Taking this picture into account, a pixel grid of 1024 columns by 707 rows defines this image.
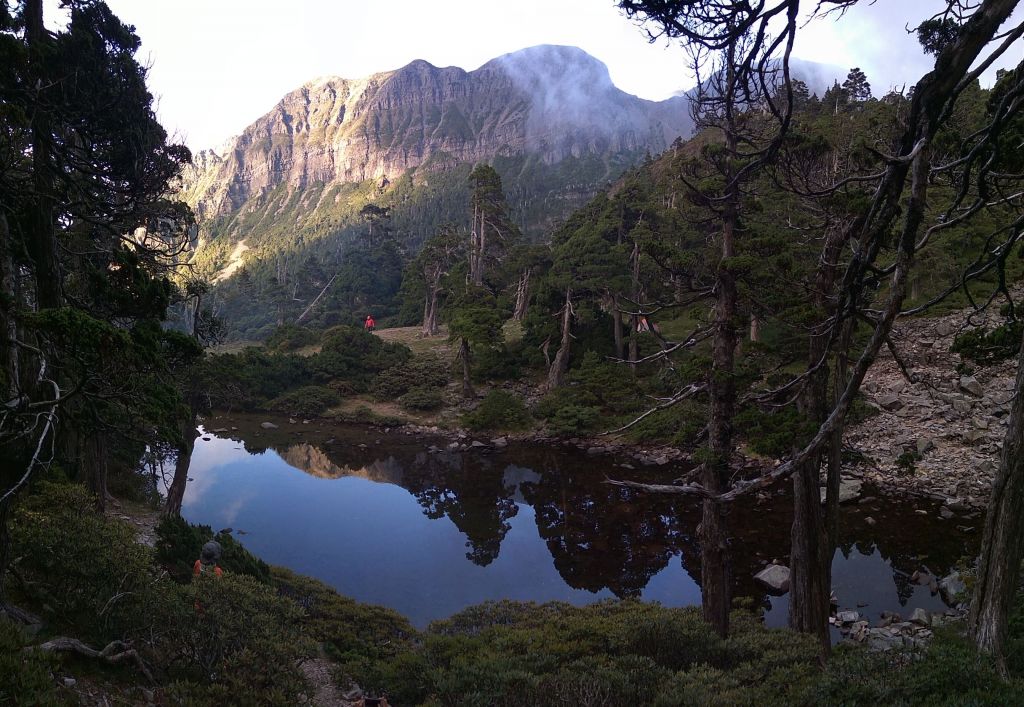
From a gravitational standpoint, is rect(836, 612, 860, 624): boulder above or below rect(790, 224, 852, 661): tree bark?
below

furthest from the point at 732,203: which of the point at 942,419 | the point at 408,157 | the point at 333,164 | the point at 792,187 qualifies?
the point at 333,164

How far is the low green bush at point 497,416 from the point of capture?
27.8m

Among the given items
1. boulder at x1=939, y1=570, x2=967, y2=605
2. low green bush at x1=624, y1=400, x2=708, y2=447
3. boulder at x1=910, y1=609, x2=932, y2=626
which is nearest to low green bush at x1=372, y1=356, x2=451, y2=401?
low green bush at x1=624, y1=400, x2=708, y2=447

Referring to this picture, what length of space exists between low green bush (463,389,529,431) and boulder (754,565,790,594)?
1557cm

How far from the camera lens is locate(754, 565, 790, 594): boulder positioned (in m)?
12.9

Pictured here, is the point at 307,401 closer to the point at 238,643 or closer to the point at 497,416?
the point at 497,416

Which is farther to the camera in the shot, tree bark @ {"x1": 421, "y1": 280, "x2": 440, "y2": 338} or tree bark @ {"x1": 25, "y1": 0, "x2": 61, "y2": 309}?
tree bark @ {"x1": 421, "y1": 280, "x2": 440, "y2": 338}

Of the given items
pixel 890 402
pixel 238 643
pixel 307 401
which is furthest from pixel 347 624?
pixel 307 401

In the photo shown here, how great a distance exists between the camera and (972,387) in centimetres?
1991

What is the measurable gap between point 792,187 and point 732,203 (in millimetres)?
5963

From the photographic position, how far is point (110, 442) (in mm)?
15758

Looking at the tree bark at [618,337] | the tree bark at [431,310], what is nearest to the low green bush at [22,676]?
the tree bark at [618,337]

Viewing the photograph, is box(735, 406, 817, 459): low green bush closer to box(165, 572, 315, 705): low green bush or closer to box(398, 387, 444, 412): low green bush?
box(165, 572, 315, 705): low green bush

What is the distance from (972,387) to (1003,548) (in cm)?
2124
